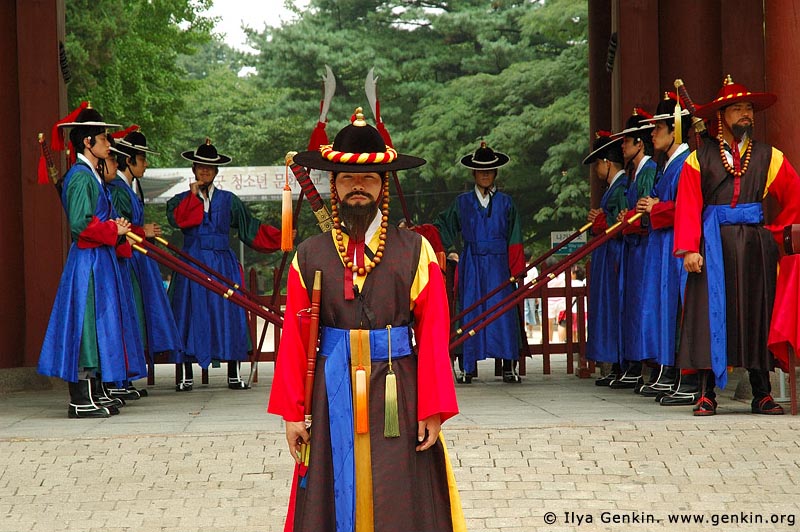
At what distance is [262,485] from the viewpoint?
633cm

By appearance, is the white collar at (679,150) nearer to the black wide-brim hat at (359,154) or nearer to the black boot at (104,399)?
the black boot at (104,399)

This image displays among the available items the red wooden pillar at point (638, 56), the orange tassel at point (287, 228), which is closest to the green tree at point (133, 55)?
the red wooden pillar at point (638, 56)

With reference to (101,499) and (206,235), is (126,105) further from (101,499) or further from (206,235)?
(101,499)

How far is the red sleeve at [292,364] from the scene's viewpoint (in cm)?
447

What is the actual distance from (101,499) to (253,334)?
6.71 m

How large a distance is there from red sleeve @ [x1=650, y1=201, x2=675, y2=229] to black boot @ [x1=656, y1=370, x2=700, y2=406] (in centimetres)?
110

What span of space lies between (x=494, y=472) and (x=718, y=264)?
2.47m

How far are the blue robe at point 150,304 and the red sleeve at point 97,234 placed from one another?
1801mm

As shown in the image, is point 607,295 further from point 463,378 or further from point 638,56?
point 638,56

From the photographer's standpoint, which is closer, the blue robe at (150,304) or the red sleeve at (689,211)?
the red sleeve at (689,211)

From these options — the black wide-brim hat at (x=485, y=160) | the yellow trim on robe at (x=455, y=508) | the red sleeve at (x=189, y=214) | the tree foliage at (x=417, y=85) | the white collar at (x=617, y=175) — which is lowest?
the yellow trim on robe at (x=455, y=508)

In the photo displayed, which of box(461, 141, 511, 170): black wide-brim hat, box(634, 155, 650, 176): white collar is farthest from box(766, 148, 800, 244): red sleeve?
box(461, 141, 511, 170): black wide-brim hat

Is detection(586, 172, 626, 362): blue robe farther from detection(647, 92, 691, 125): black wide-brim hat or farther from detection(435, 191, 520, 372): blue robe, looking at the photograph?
detection(647, 92, 691, 125): black wide-brim hat

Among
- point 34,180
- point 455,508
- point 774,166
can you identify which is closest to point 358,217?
point 455,508
